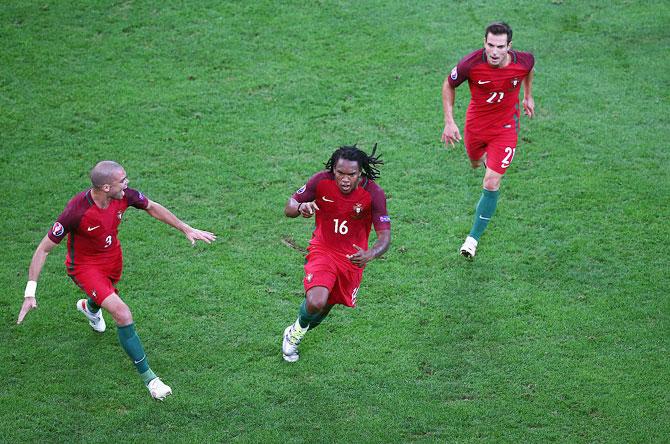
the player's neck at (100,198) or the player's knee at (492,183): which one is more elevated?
the player's neck at (100,198)

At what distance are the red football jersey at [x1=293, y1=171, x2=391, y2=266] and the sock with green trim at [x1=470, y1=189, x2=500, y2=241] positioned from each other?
6.65ft

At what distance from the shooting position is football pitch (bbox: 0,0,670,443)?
764 cm

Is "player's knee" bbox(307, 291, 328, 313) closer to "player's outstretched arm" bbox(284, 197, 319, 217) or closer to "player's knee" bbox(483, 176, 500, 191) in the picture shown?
"player's outstretched arm" bbox(284, 197, 319, 217)

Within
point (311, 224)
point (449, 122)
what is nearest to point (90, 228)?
point (311, 224)

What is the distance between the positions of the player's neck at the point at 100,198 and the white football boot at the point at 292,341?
2.08m

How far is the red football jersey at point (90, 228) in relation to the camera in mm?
7598

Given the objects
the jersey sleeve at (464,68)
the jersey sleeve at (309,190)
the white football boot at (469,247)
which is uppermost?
the jersey sleeve at (464,68)

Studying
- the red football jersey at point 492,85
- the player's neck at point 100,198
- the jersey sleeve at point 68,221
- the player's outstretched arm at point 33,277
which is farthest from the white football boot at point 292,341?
the red football jersey at point 492,85

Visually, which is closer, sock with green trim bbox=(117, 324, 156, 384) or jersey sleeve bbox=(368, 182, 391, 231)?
sock with green trim bbox=(117, 324, 156, 384)

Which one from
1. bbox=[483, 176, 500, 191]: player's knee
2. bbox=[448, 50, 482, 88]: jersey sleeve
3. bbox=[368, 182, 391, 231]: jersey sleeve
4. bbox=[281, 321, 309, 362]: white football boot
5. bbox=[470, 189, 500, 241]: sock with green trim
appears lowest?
bbox=[281, 321, 309, 362]: white football boot

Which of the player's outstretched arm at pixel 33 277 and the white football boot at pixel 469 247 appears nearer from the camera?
the player's outstretched arm at pixel 33 277

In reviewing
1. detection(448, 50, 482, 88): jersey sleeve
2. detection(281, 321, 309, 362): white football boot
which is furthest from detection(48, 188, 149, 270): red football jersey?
detection(448, 50, 482, 88): jersey sleeve

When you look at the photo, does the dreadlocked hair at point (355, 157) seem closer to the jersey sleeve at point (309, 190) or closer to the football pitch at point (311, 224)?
the jersey sleeve at point (309, 190)

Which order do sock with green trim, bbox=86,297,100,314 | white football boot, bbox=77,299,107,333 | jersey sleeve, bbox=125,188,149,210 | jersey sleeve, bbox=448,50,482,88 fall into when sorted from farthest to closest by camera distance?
jersey sleeve, bbox=448,50,482,88, white football boot, bbox=77,299,107,333, sock with green trim, bbox=86,297,100,314, jersey sleeve, bbox=125,188,149,210
